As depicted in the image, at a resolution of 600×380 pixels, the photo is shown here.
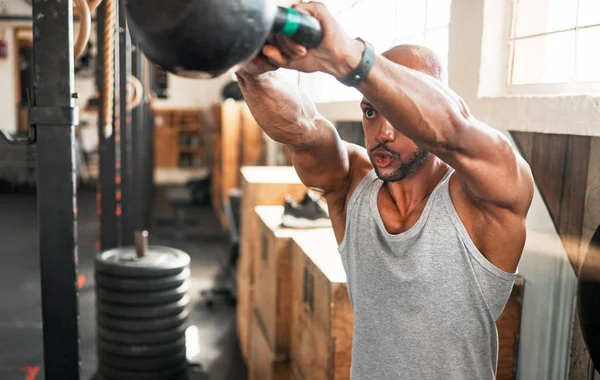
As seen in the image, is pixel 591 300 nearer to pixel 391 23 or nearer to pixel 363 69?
pixel 363 69

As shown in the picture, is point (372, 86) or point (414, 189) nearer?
point (372, 86)

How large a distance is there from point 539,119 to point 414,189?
60 centimetres

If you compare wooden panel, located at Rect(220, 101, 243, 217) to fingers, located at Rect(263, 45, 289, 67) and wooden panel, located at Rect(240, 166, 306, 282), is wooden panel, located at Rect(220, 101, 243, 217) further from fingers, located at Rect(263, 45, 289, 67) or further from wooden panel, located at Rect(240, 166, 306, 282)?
fingers, located at Rect(263, 45, 289, 67)

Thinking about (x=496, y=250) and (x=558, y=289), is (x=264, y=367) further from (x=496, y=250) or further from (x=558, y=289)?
(x=496, y=250)

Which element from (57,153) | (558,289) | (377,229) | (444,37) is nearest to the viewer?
(377,229)

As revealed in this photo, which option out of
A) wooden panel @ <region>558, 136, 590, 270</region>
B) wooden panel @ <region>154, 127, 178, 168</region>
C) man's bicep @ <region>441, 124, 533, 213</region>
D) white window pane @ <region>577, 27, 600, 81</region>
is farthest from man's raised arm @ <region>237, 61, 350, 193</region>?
wooden panel @ <region>154, 127, 178, 168</region>

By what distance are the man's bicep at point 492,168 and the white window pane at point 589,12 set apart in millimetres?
774

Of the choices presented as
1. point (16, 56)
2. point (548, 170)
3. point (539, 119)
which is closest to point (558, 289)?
point (548, 170)

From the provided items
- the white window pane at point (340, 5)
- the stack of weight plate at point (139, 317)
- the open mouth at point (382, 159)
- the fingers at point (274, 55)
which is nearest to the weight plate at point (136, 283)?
the stack of weight plate at point (139, 317)

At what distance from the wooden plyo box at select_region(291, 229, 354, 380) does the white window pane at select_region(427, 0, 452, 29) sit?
3.55 feet

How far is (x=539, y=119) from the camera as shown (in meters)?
1.68

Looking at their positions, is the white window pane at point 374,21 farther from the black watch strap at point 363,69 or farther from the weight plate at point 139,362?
the black watch strap at point 363,69

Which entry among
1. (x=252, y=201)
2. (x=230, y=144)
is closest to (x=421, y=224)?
(x=252, y=201)

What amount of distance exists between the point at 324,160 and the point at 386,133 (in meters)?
0.21
